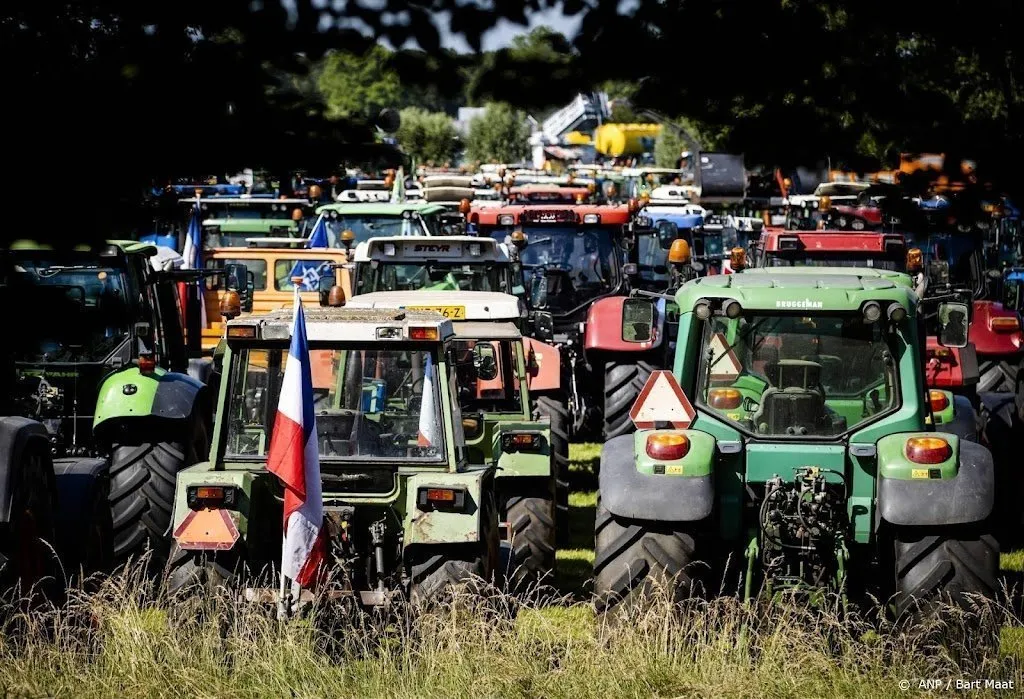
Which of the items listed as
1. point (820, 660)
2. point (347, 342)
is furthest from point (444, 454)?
point (820, 660)

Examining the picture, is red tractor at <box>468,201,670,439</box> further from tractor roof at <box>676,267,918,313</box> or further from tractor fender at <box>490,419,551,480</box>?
tractor roof at <box>676,267,918,313</box>

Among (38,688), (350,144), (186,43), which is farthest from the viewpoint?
(38,688)

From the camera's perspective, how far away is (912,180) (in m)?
3.45

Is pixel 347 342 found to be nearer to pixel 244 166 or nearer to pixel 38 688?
pixel 38 688

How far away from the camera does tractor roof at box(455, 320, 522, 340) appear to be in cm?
927

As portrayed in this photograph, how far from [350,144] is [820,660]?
3.99 meters

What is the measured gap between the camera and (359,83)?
3.00 meters

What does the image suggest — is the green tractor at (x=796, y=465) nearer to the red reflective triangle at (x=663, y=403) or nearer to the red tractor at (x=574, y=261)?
the red reflective triangle at (x=663, y=403)

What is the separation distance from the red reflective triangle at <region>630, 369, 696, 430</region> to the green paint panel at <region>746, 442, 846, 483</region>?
35 centimetres

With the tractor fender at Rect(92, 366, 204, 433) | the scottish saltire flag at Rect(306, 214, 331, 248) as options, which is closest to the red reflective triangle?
the tractor fender at Rect(92, 366, 204, 433)

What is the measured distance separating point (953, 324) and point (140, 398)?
4553mm

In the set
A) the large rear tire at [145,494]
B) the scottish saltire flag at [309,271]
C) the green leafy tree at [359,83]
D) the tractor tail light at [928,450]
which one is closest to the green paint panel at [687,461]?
the tractor tail light at [928,450]

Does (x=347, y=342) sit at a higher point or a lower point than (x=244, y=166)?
lower

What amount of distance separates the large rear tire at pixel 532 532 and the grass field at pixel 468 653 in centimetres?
169
